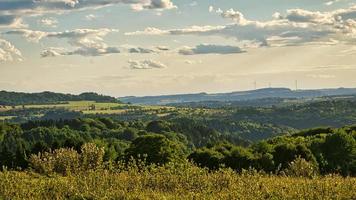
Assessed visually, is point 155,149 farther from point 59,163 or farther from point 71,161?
point 71,161

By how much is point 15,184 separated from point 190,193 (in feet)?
20.2

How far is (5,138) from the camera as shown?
18862cm

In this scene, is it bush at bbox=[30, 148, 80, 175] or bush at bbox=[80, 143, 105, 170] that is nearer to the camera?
bush at bbox=[80, 143, 105, 170]

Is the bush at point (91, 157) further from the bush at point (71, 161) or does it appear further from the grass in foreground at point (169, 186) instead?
the grass in foreground at point (169, 186)

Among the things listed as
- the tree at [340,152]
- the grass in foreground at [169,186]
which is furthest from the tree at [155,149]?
the grass in foreground at [169,186]

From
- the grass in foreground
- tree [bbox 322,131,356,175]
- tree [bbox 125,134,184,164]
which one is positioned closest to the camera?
the grass in foreground

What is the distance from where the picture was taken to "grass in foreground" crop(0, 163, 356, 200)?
16.0 metres

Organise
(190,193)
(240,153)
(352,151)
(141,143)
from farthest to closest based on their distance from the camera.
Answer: (141,143), (240,153), (352,151), (190,193)

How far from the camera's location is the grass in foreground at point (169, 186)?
52.4 feet

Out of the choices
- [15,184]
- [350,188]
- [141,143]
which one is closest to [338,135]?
[141,143]

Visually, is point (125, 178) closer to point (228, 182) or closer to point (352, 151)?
point (228, 182)

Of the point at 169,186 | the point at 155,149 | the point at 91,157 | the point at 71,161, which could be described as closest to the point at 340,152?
the point at 155,149

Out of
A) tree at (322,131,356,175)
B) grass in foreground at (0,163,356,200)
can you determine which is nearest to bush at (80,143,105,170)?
grass in foreground at (0,163,356,200)

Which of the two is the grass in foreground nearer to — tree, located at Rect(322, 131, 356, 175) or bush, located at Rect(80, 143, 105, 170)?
bush, located at Rect(80, 143, 105, 170)
